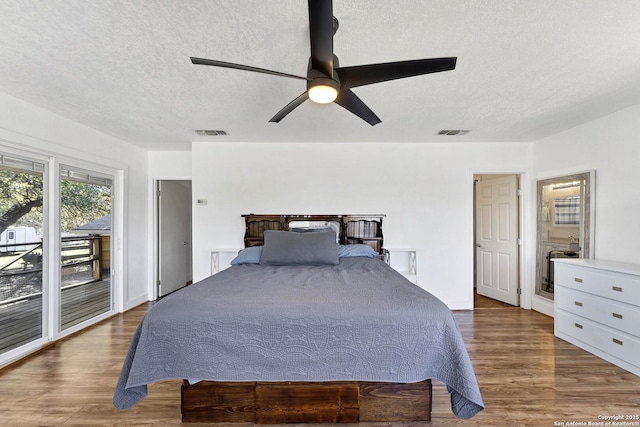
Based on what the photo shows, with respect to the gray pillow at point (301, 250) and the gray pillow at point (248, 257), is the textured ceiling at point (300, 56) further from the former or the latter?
the gray pillow at point (248, 257)

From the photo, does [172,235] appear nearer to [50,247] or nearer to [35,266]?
A: [50,247]

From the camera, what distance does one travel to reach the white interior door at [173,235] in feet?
14.9

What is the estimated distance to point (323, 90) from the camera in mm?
1546

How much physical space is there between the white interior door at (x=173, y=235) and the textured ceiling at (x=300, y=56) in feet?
5.76

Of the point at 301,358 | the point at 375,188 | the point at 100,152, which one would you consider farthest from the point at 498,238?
the point at 100,152

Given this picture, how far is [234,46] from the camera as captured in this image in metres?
1.78

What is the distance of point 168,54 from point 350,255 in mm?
2582

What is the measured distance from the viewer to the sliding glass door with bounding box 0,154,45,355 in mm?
2502

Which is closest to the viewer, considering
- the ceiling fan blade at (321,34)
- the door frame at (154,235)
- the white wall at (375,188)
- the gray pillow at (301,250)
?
the ceiling fan blade at (321,34)

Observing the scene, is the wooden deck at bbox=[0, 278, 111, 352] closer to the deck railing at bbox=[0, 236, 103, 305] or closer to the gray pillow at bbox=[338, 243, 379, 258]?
the deck railing at bbox=[0, 236, 103, 305]

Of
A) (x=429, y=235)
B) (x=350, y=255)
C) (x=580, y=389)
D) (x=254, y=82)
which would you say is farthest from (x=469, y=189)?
(x=254, y=82)

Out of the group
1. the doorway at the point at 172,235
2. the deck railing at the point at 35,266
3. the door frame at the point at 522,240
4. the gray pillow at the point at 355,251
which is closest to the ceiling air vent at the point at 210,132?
the doorway at the point at 172,235

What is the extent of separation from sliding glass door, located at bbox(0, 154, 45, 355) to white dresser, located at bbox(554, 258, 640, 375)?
5.42 metres

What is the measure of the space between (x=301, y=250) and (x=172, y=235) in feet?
9.90
